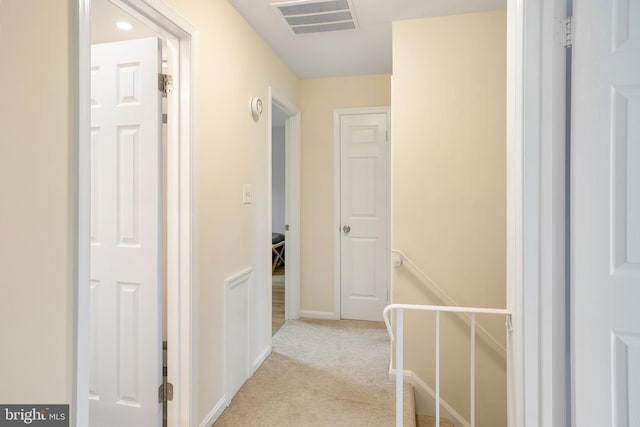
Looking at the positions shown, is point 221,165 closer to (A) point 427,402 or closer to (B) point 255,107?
(B) point 255,107

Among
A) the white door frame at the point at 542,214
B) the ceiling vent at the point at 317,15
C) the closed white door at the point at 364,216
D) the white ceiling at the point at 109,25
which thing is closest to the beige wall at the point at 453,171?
the ceiling vent at the point at 317,15

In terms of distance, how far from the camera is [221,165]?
84.8 inches

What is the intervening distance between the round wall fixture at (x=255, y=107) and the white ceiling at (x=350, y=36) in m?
0.52

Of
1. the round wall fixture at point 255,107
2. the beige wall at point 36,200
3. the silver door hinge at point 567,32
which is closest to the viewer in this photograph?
the beige wall at point 36,200

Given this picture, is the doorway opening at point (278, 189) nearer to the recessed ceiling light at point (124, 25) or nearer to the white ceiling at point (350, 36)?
the white ceiling at point (350, 36)

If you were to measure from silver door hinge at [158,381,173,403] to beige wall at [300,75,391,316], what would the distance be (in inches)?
82.9

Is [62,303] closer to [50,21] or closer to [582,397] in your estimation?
[50,21]

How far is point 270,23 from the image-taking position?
2533mm

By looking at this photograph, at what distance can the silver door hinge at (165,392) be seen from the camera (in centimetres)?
182

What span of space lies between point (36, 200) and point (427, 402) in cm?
251

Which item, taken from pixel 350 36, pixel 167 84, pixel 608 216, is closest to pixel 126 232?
pixel 167 84

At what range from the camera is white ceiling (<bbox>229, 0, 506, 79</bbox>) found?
7.52 ft

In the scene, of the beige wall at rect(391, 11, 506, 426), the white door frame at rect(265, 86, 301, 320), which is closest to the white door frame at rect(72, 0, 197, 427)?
the beige wall at rect(391, 11, 506, 426)

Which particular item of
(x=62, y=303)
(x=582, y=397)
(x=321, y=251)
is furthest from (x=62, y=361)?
(x=321, y=251)
